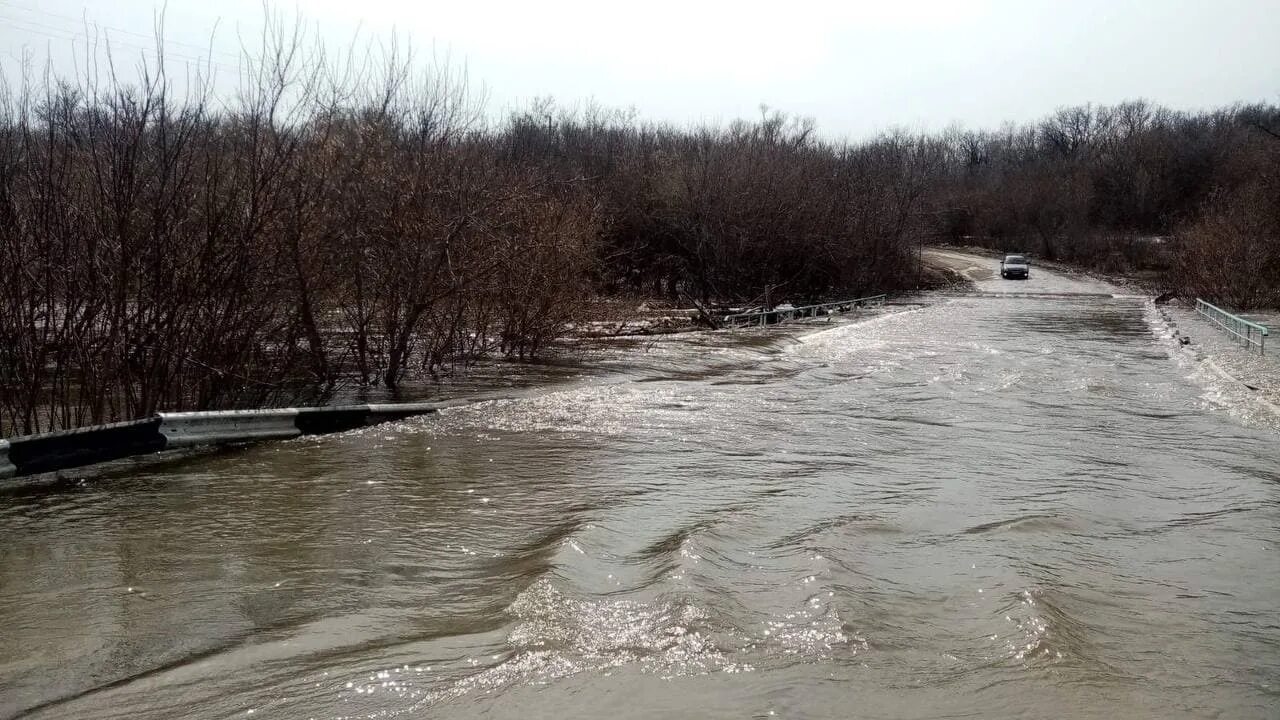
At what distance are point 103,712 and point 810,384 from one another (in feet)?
42.8

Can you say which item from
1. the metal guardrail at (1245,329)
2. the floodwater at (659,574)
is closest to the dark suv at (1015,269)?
the metal guardrail at (1245,329)

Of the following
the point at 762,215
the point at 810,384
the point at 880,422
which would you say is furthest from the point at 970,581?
the point at 762,215

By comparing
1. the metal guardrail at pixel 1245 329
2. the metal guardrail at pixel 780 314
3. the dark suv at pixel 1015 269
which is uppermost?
the dark suv at pixel 1015 269

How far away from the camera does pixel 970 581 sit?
642 centimetres

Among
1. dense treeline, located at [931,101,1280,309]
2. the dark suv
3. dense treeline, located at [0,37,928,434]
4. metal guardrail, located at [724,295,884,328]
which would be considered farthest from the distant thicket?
the dark suv

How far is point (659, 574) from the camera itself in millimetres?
6336

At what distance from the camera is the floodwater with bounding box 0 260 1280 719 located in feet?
15.3

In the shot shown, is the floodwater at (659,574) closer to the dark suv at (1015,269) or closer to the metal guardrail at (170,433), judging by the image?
the metal guardrail at (170,433)

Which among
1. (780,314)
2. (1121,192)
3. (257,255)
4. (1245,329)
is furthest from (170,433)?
(1121,192)

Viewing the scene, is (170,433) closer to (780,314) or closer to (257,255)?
(257,255)

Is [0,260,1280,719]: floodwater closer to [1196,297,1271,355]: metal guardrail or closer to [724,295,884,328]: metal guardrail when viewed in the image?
[1196,297,1271,355]: metal guardrail

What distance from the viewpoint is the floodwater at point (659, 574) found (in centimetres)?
466

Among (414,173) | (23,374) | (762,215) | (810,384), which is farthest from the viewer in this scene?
(762,215)

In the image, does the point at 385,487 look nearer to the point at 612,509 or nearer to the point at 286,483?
the point at 286,483
